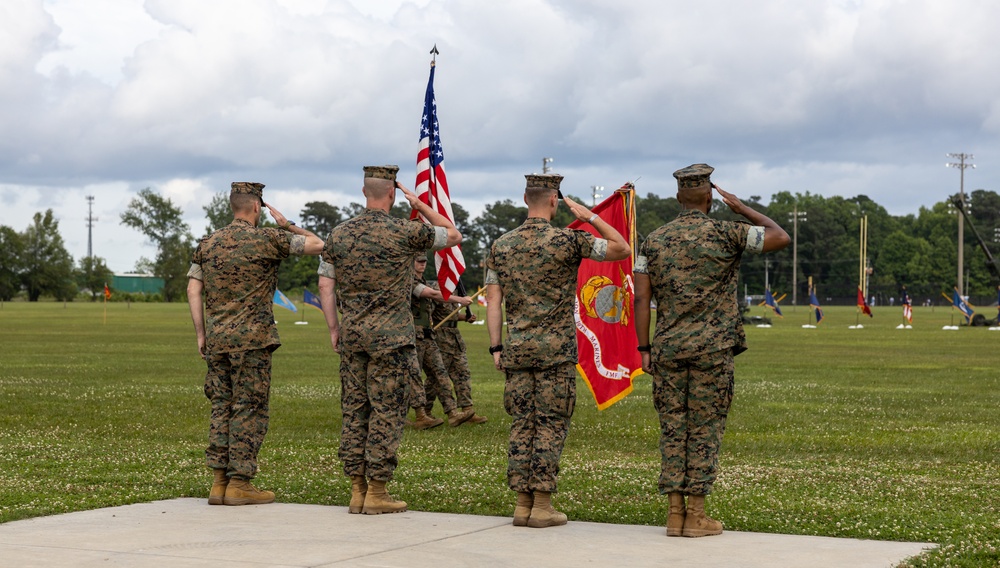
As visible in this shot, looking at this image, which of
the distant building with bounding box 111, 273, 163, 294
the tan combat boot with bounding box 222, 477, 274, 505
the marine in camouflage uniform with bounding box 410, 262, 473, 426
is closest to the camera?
the tan combat boot with bounding box 222, 477, 274, 505

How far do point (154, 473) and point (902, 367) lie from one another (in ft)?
75.1

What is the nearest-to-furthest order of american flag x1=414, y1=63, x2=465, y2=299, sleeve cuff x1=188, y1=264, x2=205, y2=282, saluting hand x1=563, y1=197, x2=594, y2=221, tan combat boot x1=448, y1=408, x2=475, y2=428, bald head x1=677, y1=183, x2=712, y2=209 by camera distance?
1. bald head x1=677, y1=183, x2=712, y2=209
2. saluting hand x1=563, y1=197, x2=594, y2=221
3. sleeve cuff x1=188, y1=264, x2=205, y2=282
4. american flag x1=414, y1=63, x2=465, y2=299
5. tan combat boot x1=448, y1=408, x2=475, y2=428

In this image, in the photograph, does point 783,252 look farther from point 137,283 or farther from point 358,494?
point 358,494

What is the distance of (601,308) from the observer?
13438mm

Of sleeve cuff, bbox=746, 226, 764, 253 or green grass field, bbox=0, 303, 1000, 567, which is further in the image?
green grass field, bbox=0, 303, 1000, 567

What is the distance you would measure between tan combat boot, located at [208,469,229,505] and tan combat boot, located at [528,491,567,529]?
250cm

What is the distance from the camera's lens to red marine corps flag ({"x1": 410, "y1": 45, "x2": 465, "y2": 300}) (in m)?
14.9

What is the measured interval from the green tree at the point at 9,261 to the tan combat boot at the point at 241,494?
494ft

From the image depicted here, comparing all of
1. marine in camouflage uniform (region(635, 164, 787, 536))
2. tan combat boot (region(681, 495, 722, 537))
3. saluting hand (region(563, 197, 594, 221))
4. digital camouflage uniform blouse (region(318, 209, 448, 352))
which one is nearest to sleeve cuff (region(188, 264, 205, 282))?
digital camouflage uniform blouse (region(318, 209, 448, 352))

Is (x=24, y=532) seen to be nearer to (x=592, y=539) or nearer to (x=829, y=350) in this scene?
(x=592, y=539)

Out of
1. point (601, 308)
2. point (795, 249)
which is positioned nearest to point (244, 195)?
point (601, 308)

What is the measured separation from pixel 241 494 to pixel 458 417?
6.95 metres

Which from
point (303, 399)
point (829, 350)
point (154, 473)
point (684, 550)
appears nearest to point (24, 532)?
point (154, 473)

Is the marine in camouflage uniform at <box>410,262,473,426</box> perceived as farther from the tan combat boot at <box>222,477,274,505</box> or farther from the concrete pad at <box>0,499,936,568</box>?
the concrete pad at <box>0,499,936,568</box>
